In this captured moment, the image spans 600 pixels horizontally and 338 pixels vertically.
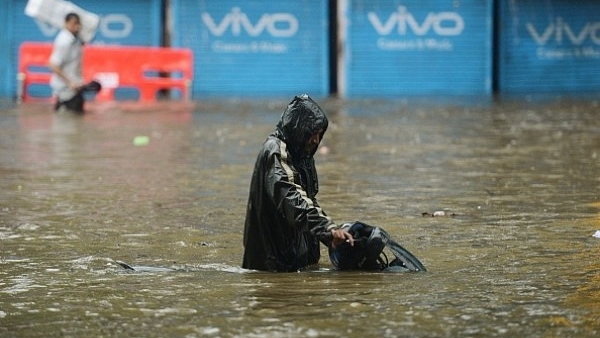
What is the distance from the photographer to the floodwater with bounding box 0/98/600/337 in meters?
6.14

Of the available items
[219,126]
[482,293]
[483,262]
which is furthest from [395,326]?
[219,126]

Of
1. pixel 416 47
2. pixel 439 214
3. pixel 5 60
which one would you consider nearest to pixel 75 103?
pixel 5 60

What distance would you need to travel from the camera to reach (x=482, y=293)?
6.73m

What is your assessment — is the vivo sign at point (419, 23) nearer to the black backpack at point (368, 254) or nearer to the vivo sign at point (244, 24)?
the vivo sign at point (244, 24)

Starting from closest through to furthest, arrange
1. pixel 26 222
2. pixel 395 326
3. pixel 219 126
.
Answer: pixel 395 326 → pixel 26 222 → pixel 219 126

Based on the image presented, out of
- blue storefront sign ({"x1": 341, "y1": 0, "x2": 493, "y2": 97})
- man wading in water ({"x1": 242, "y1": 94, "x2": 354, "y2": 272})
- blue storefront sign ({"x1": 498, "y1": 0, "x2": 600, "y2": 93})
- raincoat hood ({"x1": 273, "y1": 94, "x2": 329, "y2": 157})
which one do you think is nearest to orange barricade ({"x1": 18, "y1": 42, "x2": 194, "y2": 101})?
blue storefront sign ({"x1": 341, "y1": 0, "x2": 493, "y2": 97})

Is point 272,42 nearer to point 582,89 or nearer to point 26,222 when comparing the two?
point 582,89

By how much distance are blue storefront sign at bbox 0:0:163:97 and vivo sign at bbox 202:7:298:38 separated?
41.5 inches

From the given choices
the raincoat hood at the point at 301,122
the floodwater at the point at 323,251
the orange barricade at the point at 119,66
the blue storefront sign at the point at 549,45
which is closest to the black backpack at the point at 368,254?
the floodwater at the point at 323,251

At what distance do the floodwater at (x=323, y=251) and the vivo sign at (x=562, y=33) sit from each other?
762cm

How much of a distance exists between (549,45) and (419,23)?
2.49 metres

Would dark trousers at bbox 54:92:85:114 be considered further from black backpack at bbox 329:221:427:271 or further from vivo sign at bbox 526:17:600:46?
black backpack at bbox 329:221:427:271

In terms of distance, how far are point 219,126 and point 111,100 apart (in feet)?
23.0

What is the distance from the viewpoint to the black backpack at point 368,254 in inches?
287
